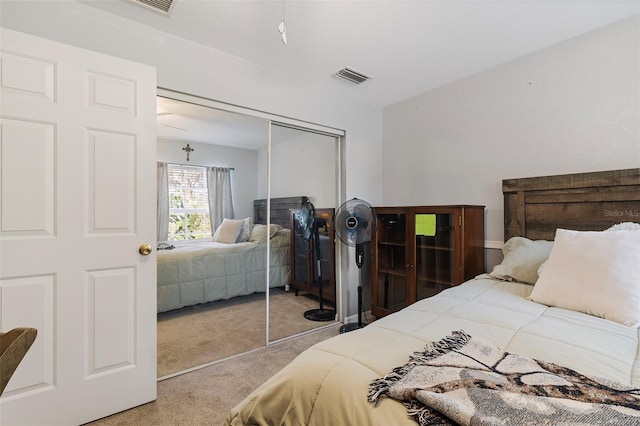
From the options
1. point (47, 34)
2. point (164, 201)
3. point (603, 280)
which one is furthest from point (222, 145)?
point (603, 280)

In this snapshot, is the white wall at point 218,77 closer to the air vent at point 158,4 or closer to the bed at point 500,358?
the air vent at point 158,4

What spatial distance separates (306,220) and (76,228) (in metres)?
1.81

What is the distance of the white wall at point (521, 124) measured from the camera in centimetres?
197

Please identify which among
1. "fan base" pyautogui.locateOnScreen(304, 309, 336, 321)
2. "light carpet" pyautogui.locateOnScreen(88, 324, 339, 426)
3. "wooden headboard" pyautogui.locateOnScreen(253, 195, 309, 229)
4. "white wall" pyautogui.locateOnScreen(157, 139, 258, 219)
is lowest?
"light carpet" pyautogui.locateOnScreen(88, 324, 339, 426)

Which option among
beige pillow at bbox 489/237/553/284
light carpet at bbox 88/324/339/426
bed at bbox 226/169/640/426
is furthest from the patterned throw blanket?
light carpet at bbox 88/324/339/426

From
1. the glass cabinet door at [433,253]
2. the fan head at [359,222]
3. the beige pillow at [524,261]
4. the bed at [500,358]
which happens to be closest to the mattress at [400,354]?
the bed at [500,358]

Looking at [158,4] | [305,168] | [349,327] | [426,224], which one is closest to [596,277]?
[426,224]

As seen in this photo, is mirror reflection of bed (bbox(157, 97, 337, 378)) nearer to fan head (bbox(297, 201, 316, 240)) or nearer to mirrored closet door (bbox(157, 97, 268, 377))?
mirrored closet door (bbox(157, 97, 268, 377))

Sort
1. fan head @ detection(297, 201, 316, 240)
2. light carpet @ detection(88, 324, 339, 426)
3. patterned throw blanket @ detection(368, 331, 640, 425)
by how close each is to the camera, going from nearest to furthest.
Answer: patterned throw blanket @ detection(368, 331, 640, 425)
light carpet @ detection(88, 324, 339, 426)
fan head @ detection(297, 201, 316, 240)

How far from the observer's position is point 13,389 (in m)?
1.47

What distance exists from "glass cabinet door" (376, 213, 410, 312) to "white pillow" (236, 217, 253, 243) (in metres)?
1.25

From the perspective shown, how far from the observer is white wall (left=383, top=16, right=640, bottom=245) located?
197 centimetres

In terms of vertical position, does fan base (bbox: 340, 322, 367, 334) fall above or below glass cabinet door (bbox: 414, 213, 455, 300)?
below

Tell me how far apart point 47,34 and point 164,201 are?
44.5 inches
